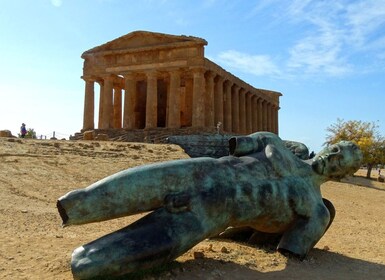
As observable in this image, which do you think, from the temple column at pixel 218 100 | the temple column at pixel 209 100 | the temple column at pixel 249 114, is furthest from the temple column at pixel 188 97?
the temple column at pixel 249 114

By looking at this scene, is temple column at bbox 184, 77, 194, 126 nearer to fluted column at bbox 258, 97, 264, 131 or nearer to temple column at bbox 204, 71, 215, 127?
temple column at bbox 204, 71, 215, 127

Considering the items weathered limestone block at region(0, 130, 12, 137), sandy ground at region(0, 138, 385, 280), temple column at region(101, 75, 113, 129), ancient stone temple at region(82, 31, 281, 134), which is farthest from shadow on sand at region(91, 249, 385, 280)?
temple column at region(101, 75, 113, 129)

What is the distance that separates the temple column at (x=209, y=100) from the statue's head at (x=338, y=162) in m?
32.1

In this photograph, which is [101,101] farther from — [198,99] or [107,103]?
[198,99]

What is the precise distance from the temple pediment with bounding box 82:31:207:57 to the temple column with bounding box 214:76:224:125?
544 centimetres

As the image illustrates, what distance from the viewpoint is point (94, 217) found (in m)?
4.46

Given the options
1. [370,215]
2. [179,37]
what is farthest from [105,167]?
[179,37]

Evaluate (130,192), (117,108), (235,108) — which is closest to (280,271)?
(130,192)

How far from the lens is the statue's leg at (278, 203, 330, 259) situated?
564cm

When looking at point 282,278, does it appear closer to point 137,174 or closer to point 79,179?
point 137,174

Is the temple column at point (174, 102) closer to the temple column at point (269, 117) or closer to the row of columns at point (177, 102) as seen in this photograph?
the row of columns at point (177, 102)

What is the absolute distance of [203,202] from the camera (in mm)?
4824

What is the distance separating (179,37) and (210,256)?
3313cm

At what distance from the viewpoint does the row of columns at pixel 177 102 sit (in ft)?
123
